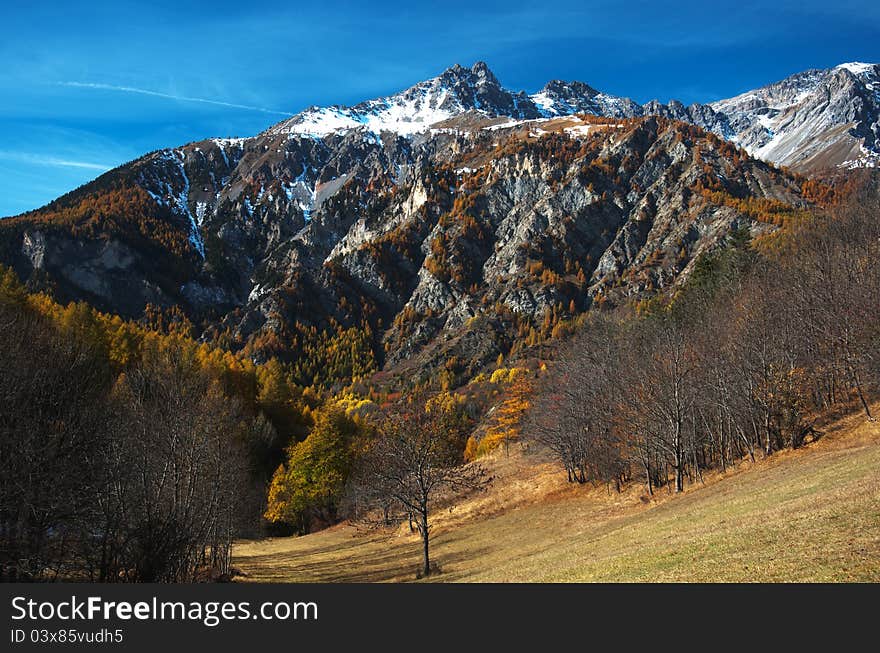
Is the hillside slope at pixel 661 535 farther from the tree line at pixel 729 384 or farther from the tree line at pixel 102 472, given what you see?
the tree line at pixel 102 472

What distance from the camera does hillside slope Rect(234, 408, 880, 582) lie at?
45.0ft

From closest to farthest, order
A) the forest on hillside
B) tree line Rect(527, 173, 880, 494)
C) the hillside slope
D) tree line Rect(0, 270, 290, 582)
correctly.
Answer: the hillside slope
tree line Rect(0, 270, 290, 582)
the forest on hillside
tree line Rect(527, 173, 880, 494)

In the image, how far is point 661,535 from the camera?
21.8 metres

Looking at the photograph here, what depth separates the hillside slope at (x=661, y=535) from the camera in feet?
45.0

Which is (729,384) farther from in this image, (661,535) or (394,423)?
(394,423)

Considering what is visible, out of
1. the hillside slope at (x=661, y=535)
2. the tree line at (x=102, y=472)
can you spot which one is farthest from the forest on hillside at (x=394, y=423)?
the hillside slope at (x=661, y=535)

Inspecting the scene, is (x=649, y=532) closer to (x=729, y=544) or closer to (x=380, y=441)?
(x=729, y=544)

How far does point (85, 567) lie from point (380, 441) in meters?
19.9

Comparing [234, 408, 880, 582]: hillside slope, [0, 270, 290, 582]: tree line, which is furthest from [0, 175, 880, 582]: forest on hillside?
[234, 408, 880, 582]: hillside slope

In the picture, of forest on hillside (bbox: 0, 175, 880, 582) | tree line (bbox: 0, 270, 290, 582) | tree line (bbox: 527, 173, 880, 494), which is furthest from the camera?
tree line (bbox: 527, 173, 880, 494)

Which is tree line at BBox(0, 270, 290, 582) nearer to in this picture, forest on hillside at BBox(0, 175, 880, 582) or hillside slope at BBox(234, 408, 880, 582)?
forest on hillside at BBox(0, 175, 880, 582)

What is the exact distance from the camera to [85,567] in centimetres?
1858

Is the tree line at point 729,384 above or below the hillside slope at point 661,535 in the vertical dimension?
above

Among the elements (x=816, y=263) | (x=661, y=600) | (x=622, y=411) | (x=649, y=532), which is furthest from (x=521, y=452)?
(x=661, y=600)
